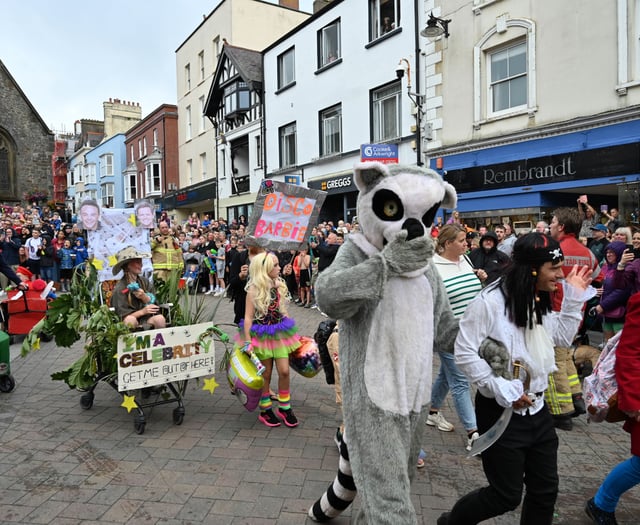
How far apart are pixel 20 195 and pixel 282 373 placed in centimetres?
4144

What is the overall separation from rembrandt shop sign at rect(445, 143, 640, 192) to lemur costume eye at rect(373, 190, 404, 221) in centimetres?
981

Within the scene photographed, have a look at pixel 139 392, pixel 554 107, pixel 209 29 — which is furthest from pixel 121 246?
pixel 209 29

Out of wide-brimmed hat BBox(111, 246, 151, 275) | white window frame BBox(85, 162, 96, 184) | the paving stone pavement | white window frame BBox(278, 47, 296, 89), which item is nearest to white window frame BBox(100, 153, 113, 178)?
white window frame BBox(85, 162, 96, 184)

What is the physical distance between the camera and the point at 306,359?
15.7 ft

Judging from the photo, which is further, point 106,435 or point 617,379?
point 106,435

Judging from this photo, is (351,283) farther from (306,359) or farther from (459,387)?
(306,359)

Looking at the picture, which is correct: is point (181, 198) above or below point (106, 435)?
above

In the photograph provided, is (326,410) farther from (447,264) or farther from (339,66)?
(339,66)

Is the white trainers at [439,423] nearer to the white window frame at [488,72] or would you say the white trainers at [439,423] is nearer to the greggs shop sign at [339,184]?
the white window frame at [488,72]

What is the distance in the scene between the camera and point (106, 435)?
4605 mm

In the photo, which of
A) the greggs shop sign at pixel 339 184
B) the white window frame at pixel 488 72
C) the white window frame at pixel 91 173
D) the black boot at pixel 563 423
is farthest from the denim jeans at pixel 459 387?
the white window frame at pixel 91 173

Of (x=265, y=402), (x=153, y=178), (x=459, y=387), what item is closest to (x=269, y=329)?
(x=265, y=402)

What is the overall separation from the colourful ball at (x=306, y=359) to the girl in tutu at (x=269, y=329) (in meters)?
0.07

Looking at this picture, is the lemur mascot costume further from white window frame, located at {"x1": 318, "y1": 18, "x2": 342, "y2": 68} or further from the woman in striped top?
white window frame, located at {"x1": 318, "y1": 18, "x2": 342, "y2": 68}
